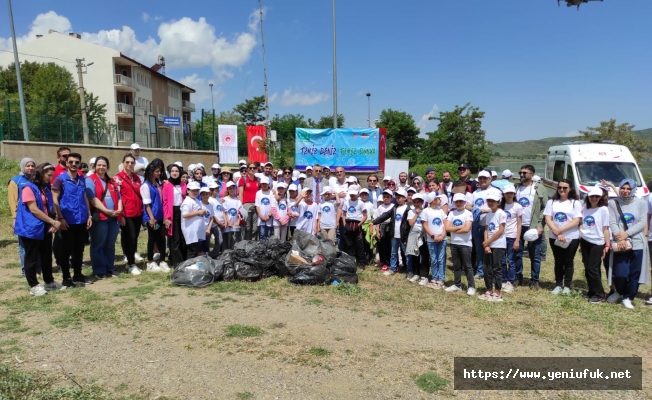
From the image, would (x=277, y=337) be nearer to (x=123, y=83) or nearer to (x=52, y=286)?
(x=52, y=286)

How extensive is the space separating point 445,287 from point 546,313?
1.47m

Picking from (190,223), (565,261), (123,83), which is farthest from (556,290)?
(123,83)

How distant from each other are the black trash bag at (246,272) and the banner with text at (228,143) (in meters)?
8.52

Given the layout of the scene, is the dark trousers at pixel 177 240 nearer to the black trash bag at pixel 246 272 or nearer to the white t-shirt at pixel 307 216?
the black trash bag at pixel 246 272

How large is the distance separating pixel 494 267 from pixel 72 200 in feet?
19.3

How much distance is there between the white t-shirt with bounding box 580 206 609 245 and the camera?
19.1 ft

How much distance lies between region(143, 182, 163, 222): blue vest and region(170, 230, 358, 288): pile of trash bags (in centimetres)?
109

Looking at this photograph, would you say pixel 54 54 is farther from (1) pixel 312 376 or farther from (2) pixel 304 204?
(1) pixel 312 376

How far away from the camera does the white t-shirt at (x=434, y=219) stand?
20.6 ft

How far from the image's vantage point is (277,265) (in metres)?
6.65

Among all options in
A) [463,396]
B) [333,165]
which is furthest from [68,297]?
[333,165]

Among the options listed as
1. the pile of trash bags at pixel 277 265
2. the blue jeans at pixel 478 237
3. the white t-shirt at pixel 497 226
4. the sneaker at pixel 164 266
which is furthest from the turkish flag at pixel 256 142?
the white t-shirt at pixel 497 226

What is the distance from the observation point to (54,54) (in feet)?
144

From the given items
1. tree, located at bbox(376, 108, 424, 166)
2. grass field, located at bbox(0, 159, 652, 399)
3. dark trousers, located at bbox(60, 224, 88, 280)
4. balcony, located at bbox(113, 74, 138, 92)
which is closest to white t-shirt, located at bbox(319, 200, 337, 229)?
grass field, located at bbox(0, 159, 652, 399)
